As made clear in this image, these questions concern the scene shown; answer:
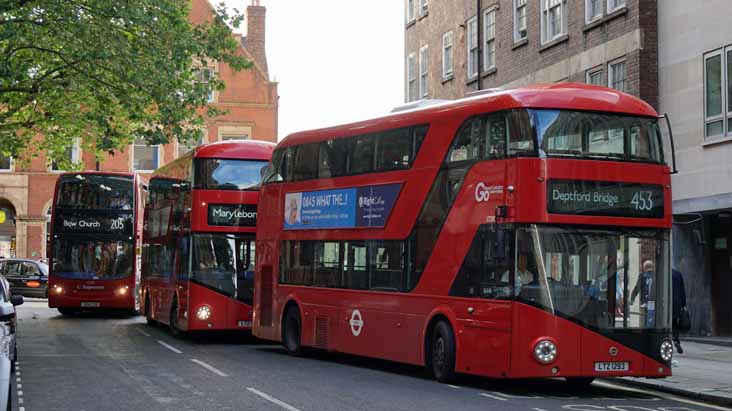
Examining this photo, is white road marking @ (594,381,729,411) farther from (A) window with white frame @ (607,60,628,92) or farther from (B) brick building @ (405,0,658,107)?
(A) window with white frame @ (607,60,628,92)

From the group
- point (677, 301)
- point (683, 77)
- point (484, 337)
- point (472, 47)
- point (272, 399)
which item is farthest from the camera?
point (472, 47)

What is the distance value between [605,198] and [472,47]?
2282 centimetres

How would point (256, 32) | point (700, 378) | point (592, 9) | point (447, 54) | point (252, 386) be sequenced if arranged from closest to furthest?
point (252, 386), point (700, 378), point (592, 9), point (447, 54), point (256, 32)

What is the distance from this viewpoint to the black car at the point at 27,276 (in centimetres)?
4488

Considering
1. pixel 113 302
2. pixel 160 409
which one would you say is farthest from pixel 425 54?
pixel 160 409

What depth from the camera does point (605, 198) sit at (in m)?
15.2

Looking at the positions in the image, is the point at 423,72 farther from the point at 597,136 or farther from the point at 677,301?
the point at 597,136

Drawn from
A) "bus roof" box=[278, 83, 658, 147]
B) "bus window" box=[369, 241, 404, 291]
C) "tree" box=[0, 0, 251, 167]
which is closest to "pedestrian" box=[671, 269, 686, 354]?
"bus roof" box=[278, 83, 658, 147]

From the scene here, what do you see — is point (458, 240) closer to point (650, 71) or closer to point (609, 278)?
point (609, 278)

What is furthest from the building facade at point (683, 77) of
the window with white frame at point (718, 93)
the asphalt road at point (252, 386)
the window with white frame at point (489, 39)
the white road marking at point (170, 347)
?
the white road marking at point (170, 347)

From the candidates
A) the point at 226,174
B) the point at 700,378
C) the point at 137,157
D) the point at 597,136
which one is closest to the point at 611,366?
the point at 597,136

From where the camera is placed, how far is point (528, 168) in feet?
49.3

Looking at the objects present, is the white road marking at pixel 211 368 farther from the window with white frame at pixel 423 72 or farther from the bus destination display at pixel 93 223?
the window with white frame at pixel 423 72

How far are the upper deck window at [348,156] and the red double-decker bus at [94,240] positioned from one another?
1285 cm
